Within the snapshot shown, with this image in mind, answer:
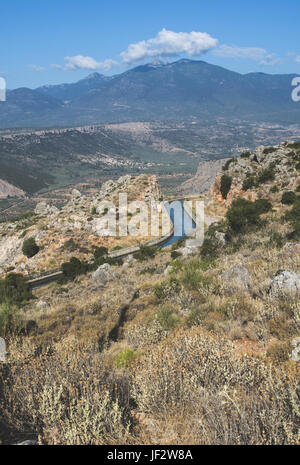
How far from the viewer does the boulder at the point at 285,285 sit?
25.9 ft

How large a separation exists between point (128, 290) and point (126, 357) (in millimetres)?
8458

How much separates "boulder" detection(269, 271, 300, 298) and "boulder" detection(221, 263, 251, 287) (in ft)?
5.02

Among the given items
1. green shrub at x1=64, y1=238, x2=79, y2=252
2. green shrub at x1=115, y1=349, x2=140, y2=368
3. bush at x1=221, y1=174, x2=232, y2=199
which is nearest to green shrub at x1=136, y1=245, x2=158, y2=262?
green shrub at x1=64, y1=238, x2=79, y2=252

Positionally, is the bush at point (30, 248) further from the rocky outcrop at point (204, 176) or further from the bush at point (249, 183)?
the rocky outcrop at point (204, 176)

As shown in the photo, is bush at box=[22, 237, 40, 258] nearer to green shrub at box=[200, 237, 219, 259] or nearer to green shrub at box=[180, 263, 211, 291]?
green shrub at box=[200, 237, 219, 259]

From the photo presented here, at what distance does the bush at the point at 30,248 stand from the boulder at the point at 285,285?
149 feet

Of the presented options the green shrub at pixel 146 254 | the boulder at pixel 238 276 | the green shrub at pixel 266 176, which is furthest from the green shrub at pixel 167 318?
the green shrub at pixel 266 176

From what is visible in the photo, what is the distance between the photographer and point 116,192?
68875 millimetres

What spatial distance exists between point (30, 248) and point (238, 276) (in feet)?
143

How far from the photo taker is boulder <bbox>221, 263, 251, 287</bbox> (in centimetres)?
1012

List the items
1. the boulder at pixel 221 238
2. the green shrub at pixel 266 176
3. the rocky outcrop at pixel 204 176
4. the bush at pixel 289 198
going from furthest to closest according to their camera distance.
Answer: the rocky outcrop at pixel 204 176 → the green shrub at pixel 266 176 → the bush at pixel 289 198 → the boulder at pixel 221 238

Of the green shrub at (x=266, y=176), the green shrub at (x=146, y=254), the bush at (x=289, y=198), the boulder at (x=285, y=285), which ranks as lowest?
the green shrub at (x=146, y=254)
